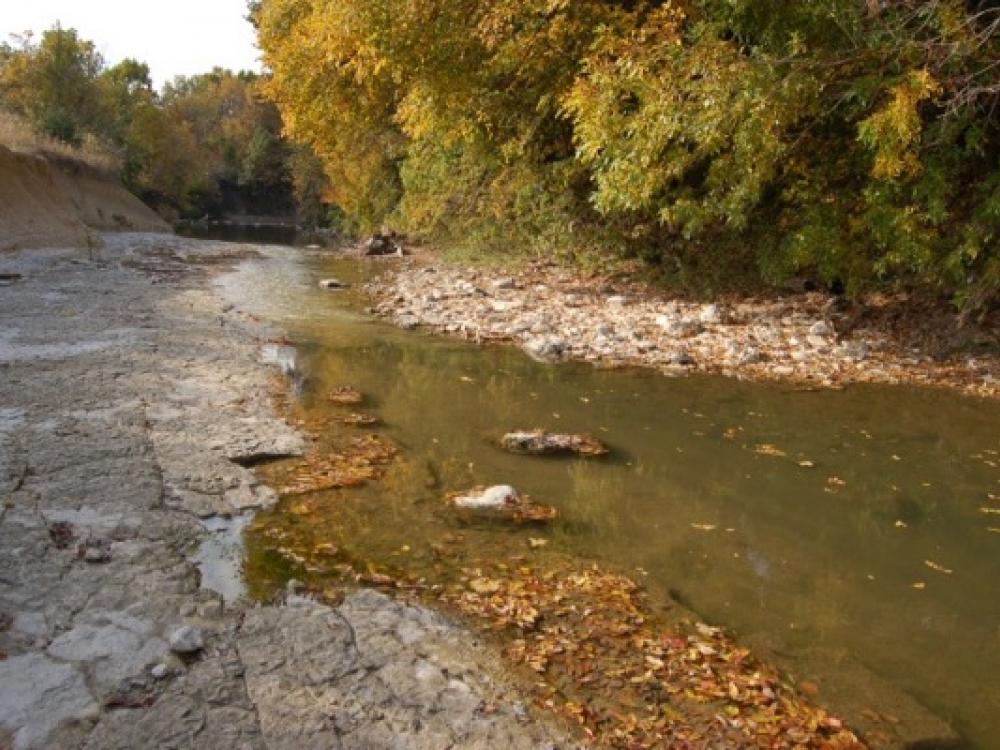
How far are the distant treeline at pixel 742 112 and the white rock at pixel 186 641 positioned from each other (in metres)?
7.67

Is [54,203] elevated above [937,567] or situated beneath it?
elevated above

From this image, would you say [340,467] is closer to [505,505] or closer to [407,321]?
[505,505]

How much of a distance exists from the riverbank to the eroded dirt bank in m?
5.28

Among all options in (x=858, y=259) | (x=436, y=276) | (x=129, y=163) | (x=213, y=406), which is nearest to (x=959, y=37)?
(x=858, y=259)

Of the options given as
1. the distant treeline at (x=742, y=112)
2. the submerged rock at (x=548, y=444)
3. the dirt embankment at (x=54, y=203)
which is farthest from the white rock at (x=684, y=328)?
the dirt embankment at (x=54, y=203)

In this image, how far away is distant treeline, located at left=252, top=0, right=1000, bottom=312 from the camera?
28.3 feet

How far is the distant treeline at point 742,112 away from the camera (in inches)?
340

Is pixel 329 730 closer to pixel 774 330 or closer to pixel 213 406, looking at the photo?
pixel 213 406

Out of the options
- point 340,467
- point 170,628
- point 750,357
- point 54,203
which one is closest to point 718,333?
point 750,357

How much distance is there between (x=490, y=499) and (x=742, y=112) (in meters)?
5.98

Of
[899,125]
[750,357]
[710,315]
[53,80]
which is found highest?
[53,80]

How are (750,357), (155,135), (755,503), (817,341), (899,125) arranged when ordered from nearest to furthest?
(755,503)
(899,125)
(750,357)
(817,341)
(155,135)

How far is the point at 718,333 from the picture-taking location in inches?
426

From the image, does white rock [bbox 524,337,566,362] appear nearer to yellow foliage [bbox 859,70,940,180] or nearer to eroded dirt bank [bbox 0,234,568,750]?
yellow foliage [bbox 859,70,940,180]
